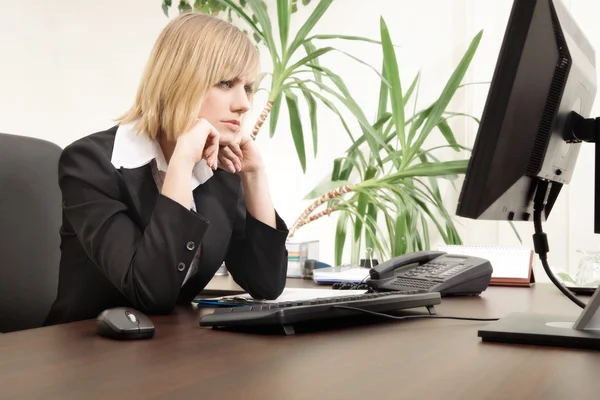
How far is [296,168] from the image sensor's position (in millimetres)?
3090

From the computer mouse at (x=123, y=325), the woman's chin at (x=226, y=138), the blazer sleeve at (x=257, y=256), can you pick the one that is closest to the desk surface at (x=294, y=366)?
the computer mouse at (x=123, y=325)

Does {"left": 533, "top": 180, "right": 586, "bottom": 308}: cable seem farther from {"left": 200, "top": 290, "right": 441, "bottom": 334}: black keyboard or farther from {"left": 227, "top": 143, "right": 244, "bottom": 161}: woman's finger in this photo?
{"left": 227, "top": 143, "right": 244, "bottom": 161}: woman's finger

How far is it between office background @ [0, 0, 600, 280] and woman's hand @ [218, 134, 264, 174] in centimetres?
151

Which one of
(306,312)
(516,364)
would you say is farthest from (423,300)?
(516,364)

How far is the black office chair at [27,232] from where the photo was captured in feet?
4.24

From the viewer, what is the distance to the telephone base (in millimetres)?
745

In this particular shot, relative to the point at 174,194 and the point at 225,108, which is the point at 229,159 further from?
A: the point at 174,194

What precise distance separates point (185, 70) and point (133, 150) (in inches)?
8.0

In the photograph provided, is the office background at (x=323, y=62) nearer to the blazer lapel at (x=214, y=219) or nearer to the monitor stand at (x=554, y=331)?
the blazer lapel at (x=214, y=219)

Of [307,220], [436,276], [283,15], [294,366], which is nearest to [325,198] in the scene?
[307,220]

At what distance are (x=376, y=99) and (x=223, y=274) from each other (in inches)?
51.1

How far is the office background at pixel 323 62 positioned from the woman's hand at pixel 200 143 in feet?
5.45

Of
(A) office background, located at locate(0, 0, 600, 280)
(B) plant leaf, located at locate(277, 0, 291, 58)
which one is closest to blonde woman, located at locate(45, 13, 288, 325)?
(B) plant leaf, located at locate(277, 0, 291, 58)

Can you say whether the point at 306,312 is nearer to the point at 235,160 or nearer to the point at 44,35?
the point at 235,160
